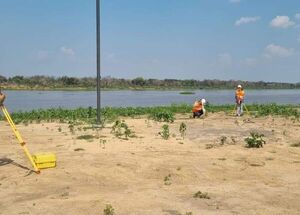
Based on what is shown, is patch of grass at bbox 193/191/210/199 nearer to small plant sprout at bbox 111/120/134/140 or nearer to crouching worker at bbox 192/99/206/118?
small plant sprout at bbox 111/120/134/140

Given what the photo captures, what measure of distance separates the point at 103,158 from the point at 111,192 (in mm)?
2672

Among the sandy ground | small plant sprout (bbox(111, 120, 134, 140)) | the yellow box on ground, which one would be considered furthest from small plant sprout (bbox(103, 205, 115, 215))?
small plant sprout (bbox(111, 120, 134, 140))

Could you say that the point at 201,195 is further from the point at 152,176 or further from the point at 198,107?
the point at 198,107

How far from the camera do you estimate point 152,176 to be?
8.77 metres

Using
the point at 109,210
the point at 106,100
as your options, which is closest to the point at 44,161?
the point at 109,210

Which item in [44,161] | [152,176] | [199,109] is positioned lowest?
[152,176]

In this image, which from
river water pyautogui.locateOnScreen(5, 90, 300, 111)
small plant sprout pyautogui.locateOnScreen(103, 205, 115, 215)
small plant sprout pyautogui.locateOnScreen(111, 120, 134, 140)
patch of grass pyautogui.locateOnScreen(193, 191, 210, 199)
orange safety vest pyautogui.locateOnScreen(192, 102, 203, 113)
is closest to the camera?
small plant sprout pyautogui.locateOnScreen(103, 205, 115, 215)

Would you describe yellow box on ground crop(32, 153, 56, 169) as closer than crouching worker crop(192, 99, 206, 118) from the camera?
Yes

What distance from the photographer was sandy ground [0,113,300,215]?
6812 mm

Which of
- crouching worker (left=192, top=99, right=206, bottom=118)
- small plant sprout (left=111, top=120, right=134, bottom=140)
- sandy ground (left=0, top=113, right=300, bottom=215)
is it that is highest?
crouching worker (left=192, top=99, right=206, bottom=118)

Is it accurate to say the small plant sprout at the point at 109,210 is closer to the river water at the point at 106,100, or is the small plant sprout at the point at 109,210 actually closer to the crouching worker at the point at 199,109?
the crouching worker at the point at 199,109

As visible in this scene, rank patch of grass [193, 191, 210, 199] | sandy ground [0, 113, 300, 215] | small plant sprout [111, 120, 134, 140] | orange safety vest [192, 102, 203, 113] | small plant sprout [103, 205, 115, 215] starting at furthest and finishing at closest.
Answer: orange safety vest [192, 102, 203, 113]
small plant sprout [111, 120, 134, 140]
patch of grass [193, 191, 210, 199]
sandy ground [0, 113, 300, 215]
small plant sprout [103, 205, 115, 215]

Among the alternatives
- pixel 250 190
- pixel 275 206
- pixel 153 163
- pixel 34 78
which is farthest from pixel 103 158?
pixel 34 78

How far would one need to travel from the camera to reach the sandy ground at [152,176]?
681 cm
